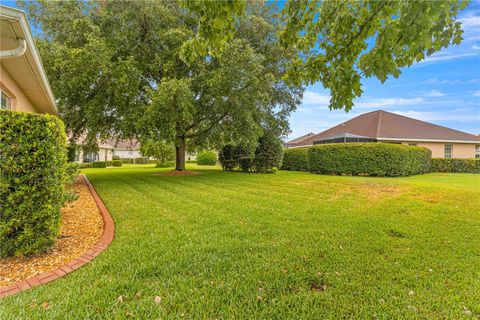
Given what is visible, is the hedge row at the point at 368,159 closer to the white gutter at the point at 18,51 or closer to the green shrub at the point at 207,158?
the green shrub at the point at 207,158

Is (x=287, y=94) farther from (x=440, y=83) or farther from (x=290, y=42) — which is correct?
(x=290, y=42)

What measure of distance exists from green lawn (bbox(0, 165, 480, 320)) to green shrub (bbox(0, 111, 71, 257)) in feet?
3.02

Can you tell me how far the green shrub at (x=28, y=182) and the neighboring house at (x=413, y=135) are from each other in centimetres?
1988

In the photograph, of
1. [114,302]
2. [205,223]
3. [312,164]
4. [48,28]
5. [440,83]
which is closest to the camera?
[114,302]

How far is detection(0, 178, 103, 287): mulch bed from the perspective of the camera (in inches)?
114

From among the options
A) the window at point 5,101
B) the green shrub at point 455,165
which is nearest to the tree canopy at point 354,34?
the window at point 5,101

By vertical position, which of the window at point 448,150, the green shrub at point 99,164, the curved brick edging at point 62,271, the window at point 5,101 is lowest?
the curved brick edging at point 62,271

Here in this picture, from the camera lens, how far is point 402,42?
235 cm

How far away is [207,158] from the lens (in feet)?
96.0

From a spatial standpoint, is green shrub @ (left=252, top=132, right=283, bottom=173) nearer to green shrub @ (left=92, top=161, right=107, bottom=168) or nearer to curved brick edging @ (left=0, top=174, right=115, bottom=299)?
curved brick edging @ (left=0, top=174, right=115, bottom=299)

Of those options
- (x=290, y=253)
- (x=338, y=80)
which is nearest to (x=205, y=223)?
(x=290, y=253)

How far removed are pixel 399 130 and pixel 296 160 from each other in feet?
33.7

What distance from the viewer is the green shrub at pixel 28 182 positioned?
2871mm

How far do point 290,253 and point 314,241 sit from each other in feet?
2.32
